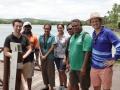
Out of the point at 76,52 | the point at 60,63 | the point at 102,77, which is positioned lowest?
the point at 60,63

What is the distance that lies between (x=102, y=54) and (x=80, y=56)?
92 centimetres

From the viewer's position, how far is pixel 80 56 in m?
8.66

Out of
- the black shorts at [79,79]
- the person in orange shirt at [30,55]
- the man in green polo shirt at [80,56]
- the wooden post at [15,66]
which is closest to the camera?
the wooden post at [15,66]

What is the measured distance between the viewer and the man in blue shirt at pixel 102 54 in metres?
7.71

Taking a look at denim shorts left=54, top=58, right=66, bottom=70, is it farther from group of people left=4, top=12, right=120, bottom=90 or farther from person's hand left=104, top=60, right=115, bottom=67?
person's hand left=104, top=60, right=115, bottom=67

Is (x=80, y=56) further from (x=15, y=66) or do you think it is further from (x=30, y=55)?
(x=15, y=66)

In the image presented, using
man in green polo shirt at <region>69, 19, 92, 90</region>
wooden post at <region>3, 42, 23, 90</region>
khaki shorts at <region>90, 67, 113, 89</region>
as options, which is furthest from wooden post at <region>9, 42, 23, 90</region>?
man in green polo shirt at <region>69, 19, 92, 90</region>

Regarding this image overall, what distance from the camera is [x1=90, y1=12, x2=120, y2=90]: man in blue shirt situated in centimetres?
771

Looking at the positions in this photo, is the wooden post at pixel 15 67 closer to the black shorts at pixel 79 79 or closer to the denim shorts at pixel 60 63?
the black shorts at pixel 79 79

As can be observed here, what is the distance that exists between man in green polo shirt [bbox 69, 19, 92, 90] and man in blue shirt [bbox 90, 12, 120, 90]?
0.48m

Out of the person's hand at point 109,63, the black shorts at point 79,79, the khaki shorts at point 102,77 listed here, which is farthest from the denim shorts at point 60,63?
the person's hand at point 109,63

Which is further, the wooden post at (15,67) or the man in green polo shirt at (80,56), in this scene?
the man in green polo shirt at (80,56)

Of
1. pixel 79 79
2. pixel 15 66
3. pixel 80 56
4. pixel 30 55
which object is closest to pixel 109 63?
pixel 80 56

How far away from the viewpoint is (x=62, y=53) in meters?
10.7
